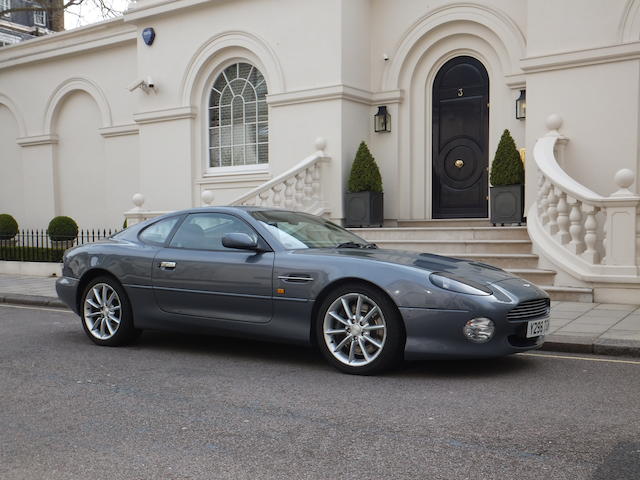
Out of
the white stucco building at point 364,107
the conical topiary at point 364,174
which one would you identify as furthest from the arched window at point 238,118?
the conical topiary at point 364,174

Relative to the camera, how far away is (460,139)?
1367cm

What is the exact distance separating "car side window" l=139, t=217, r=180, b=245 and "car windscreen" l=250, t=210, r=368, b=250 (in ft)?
3.11

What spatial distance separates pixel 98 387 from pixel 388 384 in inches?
87.5

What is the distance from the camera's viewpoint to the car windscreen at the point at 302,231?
6383 mm

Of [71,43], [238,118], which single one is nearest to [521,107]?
[238,118]

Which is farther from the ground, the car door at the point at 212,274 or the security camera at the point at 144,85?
the security camera at the point at 144,85

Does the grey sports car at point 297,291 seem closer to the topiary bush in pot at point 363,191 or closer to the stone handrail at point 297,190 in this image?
the stone handrail at point 297,190

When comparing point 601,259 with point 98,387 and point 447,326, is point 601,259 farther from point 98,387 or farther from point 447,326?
point 98,387

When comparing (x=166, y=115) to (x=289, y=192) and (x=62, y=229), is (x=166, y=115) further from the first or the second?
(x=289, y=192)

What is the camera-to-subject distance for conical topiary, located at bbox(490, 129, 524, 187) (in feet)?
38.2

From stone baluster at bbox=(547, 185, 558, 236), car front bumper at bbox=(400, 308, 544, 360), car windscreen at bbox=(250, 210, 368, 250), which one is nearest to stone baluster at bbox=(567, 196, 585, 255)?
stone baluster at bbox=(547, 185, 558, 236)

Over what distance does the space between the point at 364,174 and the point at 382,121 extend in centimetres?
152

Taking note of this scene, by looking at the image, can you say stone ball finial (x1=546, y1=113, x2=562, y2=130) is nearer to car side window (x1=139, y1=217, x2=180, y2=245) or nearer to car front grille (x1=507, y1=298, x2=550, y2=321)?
car front grille (x1=507, y1=298, x2=550, y2=321)

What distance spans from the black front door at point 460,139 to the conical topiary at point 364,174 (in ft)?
4.73
